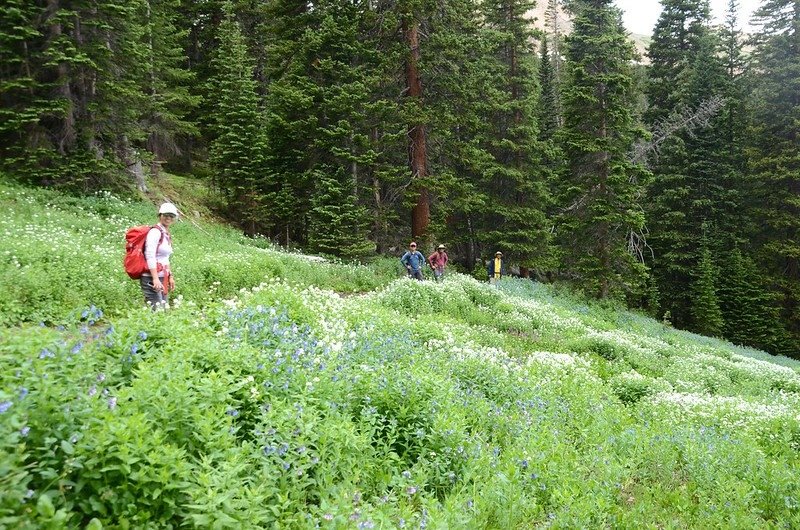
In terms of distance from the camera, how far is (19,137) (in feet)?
51.6

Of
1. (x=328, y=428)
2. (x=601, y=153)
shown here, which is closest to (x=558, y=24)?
(x=601, y=153)

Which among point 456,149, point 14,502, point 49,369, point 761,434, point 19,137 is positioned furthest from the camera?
point 456,149

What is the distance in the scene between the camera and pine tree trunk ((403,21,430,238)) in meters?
20.0

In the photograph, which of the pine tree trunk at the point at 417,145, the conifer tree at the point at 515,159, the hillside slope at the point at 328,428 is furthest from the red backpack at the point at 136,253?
the conifer tree at the point at 515,159

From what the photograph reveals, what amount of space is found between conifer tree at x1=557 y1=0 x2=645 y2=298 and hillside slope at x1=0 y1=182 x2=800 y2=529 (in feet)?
43.3

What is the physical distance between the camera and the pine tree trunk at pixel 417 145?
→ 787 inches

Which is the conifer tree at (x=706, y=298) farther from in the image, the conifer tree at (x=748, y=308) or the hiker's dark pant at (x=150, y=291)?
the hiker's dark pant at (x=150, y=291)

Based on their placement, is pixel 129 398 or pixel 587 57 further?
pixel 587 57

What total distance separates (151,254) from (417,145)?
1467 centimetres

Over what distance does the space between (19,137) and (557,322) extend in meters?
18.0

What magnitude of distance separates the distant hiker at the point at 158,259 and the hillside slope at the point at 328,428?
42.8 inches

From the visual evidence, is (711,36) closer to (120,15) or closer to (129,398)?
(120,15)

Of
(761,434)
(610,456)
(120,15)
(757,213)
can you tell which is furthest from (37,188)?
(757,213)

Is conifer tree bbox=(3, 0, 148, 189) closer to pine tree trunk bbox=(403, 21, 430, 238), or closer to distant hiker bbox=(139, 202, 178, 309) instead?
pine tree trunk bbox=(403, 21, 430, 238)
